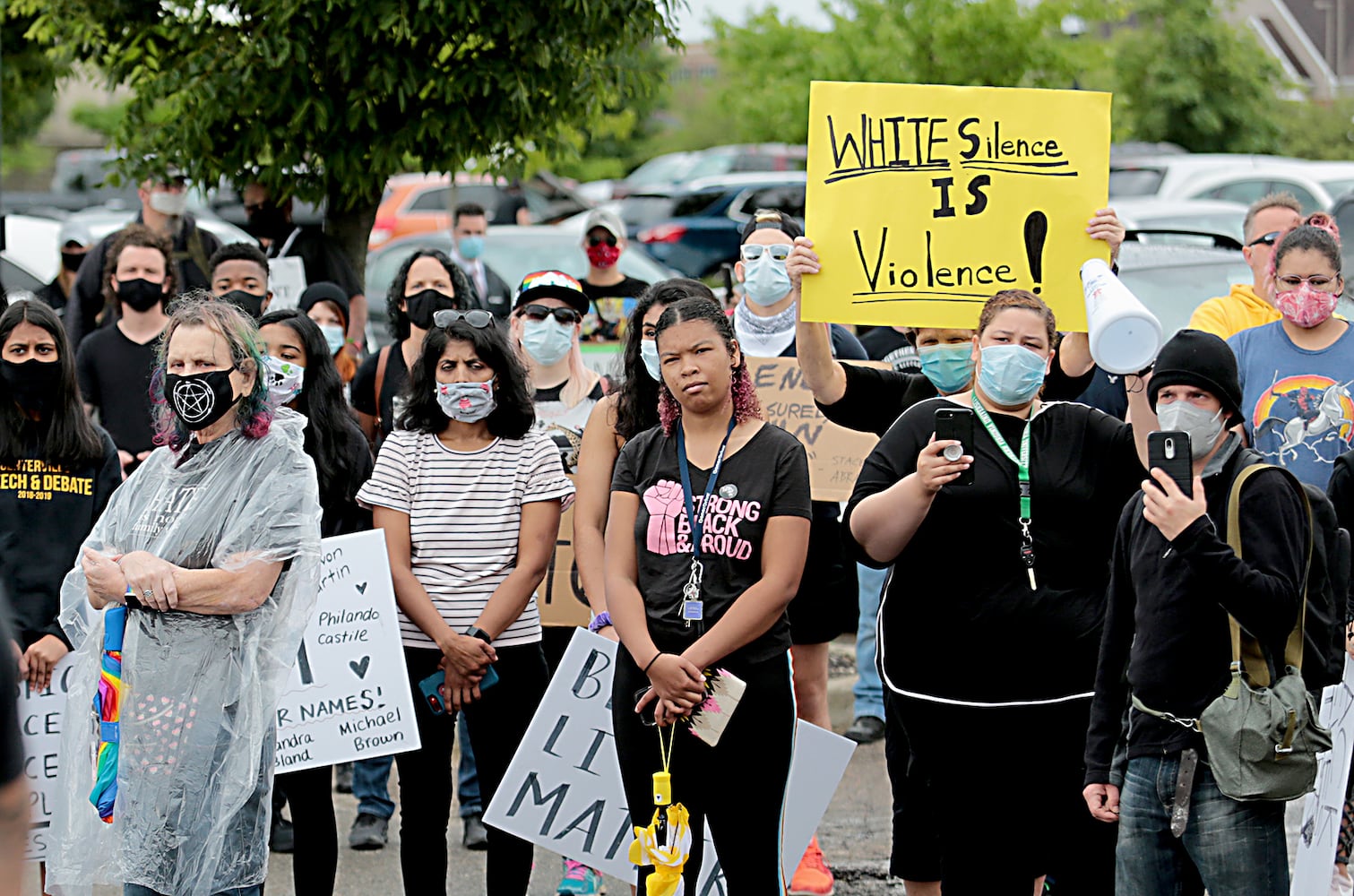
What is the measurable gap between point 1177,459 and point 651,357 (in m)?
2.10

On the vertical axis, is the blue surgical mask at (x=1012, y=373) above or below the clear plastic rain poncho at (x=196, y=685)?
above

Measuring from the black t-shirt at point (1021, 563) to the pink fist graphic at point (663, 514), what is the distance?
59 centimetres

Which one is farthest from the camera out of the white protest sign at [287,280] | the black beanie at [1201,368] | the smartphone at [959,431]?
the white protest sign at [287,280]

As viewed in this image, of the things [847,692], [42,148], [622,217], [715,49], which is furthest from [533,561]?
[42,148]

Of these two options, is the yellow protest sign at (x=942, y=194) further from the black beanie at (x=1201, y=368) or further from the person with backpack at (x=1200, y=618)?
the person with backpack at (x=1200, y=618)

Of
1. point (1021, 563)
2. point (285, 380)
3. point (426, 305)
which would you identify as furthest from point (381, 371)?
point (1021, 563)

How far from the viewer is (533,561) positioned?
18.3ft

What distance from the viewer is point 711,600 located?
15.7ft

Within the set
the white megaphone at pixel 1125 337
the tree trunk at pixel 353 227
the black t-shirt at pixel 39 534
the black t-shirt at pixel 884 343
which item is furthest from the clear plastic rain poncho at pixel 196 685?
the tree trunk at pixel 353 227

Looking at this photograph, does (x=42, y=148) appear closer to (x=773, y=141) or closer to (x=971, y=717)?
(x=773, y=141)

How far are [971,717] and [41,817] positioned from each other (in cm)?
294

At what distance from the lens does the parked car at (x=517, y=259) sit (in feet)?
46.2

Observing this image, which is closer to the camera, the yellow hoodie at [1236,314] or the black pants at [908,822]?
the black pants at [908,822]

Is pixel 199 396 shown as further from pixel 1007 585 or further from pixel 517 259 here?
pixel 517 259
